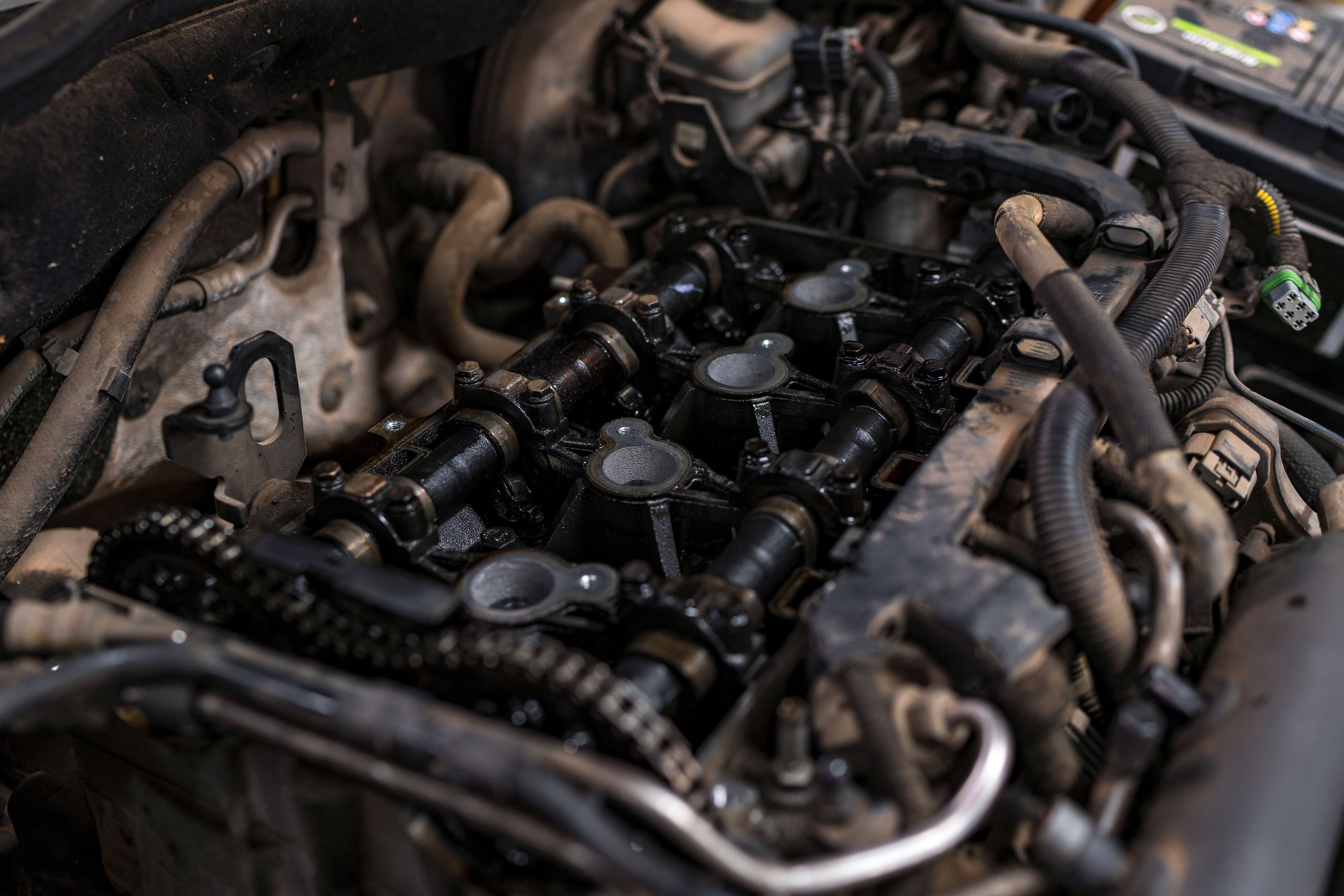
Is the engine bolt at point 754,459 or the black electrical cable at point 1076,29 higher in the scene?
the black electrical cable at point 1076,29

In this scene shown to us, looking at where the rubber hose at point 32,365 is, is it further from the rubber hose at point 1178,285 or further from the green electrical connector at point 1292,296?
the green electrical connector at point 1292,296

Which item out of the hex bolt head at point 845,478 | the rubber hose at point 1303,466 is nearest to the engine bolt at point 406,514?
the hex bolt head at point 845,478

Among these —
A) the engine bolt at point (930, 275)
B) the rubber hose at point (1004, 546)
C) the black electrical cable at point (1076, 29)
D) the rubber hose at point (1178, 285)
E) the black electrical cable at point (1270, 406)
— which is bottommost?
the black electrical cable at point (1270, 406)

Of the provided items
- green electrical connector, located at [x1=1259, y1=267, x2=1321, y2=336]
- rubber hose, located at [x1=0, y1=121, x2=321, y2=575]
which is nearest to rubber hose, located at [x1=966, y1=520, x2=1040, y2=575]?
green electrical connector, located at [x1=1259, y1=267, x2=1321, y2=336]

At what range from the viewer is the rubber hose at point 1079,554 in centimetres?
117

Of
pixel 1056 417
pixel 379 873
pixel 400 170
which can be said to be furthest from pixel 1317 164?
pixel 379 873

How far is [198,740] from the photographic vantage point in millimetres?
1176

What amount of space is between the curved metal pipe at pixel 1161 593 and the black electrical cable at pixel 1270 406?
81 centimetres

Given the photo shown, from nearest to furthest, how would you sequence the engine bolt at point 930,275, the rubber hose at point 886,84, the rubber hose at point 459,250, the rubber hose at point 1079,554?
1. the rubber hose at point 1079,554
2. the engine bolt at point 930,275
3. the rubber hose at point 459,250
4. the rubber hose at point 886,84

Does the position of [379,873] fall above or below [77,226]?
below

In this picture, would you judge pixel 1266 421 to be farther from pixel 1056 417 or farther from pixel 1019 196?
pixel 1056 417

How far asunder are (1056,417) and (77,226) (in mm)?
1348

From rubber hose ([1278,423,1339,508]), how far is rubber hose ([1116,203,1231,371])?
13.8 inches

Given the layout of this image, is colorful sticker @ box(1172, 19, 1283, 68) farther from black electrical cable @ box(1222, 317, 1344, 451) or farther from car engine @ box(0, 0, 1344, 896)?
black electrical cable @ box(1222, 317, 1344, 451)
